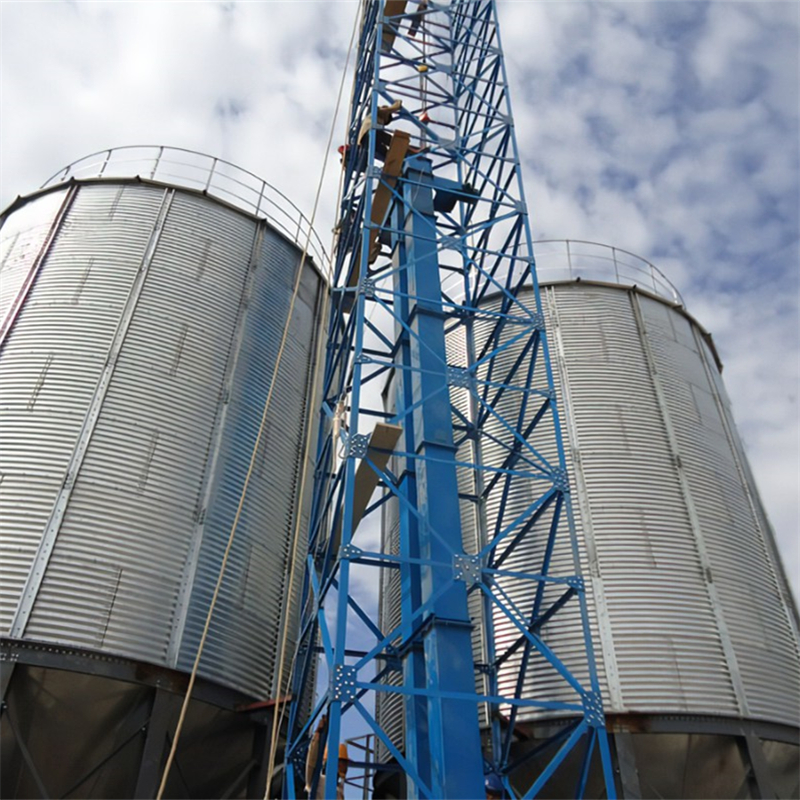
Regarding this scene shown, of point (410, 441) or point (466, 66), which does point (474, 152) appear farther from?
point (410, 441)

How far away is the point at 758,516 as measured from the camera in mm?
17562

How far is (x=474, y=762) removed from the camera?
977 cm

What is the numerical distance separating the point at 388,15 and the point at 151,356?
10.5 metres

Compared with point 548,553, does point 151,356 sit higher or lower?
higher

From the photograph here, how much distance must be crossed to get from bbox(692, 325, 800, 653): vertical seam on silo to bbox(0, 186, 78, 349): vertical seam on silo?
636 inches

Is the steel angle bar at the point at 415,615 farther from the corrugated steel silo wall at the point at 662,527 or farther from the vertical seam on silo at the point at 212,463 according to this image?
the vertical seam on silo at the point at 212,463

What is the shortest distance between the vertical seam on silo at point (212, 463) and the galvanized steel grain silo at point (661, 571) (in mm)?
5334

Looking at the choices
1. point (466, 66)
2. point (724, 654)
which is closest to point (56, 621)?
point (724, 654)

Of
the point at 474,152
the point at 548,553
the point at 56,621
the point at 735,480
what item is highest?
the point at 474,152

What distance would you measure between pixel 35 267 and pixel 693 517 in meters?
15.0

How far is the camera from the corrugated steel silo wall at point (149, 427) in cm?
1275

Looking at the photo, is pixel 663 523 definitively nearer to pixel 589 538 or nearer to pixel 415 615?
pixel 589 538

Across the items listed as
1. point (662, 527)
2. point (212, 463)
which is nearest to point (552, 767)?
point (662, 527)

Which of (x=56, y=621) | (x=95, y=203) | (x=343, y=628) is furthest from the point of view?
(x=95, y=203)
